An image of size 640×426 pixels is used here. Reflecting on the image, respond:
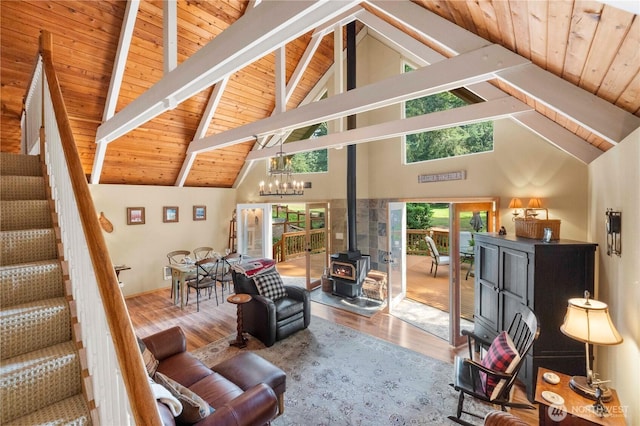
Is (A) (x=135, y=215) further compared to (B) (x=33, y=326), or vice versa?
(A) (x=135, y=215)

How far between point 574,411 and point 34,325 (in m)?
3.39

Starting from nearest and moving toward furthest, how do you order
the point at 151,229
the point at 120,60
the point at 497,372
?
the point at 497,372 < the point at 120,60 < the point at 151,229

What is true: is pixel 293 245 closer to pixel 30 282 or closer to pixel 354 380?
pixel 354 380

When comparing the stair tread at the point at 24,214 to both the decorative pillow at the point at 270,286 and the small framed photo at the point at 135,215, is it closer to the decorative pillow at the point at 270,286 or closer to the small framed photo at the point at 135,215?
the decorative pillow at the point at 270,286

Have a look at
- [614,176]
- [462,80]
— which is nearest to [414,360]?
[614,176]

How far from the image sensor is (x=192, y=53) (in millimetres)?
5141

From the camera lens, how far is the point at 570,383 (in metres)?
2.20

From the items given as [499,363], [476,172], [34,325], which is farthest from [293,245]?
[34,325]

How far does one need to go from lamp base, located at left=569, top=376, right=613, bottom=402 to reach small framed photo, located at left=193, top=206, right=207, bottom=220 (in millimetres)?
7592

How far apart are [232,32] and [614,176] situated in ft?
11.1

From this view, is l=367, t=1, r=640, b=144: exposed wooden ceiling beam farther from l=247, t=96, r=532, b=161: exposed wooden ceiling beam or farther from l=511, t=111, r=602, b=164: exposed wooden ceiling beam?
l=511, t=111, r=602, b=164: exposed wooden ceiling beam

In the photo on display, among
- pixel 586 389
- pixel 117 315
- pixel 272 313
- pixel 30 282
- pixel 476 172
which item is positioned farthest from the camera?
pixel 476 172

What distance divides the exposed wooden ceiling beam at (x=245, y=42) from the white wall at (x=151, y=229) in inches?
159

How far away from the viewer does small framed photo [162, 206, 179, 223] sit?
6844mm
